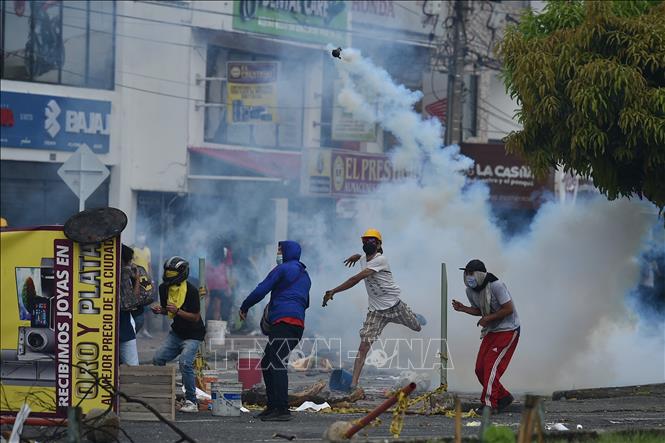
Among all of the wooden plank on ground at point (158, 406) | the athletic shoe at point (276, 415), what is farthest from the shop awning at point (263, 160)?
the wooden plank on ground at point (158, 406)

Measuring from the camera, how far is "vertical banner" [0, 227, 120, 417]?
31.3ft

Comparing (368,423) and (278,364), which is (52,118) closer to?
(278,364)

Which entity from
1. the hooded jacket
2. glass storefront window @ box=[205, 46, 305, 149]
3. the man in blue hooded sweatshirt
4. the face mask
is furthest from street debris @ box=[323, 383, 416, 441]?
glass storefront window @ box=[205, 46, 305, 149]

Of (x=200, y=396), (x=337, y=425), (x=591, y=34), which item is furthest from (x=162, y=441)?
(x=591, y=34)

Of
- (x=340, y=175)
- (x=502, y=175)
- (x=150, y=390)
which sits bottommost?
(x=150, y=390)

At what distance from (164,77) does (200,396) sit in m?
15.2

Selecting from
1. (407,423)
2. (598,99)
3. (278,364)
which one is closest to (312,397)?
(278,364)

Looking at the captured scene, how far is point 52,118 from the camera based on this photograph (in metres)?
24.7

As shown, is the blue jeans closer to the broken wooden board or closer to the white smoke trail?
the broken wooden board

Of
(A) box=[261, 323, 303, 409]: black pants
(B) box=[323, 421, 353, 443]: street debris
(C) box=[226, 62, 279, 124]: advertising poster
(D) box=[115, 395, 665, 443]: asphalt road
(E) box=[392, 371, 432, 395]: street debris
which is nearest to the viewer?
(B) box=[323, 421, 353, 443]: street debris

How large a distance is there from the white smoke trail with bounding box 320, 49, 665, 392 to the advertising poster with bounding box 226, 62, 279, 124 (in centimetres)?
437

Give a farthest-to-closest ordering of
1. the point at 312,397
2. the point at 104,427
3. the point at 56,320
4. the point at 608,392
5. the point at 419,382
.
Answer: the point at 608,392 → the point at 419,382 → the point at 312,397 → the point at 56,320 → the point at 104,427

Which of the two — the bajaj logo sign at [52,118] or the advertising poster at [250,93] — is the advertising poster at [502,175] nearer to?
the advertising poster at [250,93]

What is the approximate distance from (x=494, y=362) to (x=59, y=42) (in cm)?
1565
